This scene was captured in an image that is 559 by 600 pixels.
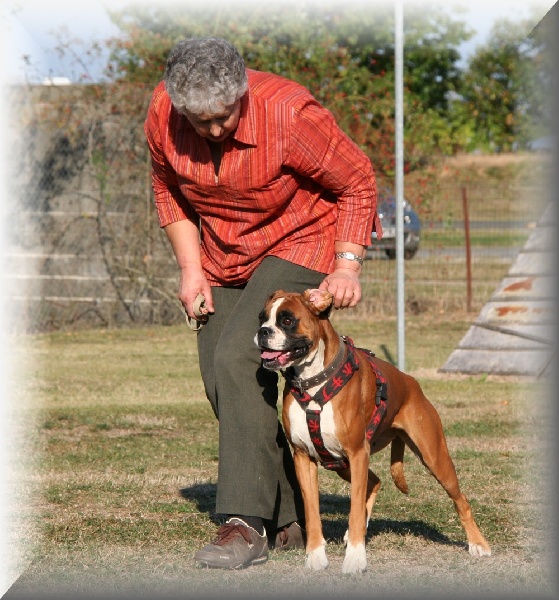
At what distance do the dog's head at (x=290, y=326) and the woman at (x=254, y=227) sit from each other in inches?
5.8

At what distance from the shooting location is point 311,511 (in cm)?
439

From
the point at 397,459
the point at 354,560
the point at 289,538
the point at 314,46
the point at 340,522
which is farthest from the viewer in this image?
the point at 314,46

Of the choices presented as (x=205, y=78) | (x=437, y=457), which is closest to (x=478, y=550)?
(x=437, y=457)

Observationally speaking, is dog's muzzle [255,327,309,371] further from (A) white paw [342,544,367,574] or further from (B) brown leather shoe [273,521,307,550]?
(B) brown leather shoe [273,521,307,550]

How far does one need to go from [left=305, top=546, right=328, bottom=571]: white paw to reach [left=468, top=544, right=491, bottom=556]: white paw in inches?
31.0

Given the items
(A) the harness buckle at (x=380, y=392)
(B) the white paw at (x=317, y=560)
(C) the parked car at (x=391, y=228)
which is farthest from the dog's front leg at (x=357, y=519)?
(C) the parked car at (x=391, y=228)

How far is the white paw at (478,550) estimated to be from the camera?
477cm

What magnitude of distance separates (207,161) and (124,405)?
5.26 meters

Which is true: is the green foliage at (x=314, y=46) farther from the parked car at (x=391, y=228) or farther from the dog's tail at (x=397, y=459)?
the dog's tail at (x=397, y=459)

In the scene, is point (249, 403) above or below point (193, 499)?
above

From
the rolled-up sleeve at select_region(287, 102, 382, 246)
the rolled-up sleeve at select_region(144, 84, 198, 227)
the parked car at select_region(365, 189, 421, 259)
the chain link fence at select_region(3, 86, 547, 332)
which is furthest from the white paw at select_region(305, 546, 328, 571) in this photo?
the parked car at select_region(365, 189, 421, 259)

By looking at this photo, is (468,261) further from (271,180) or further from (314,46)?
(271,180)

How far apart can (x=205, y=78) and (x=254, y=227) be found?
0.76 m

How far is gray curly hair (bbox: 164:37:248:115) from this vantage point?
4121 mm
